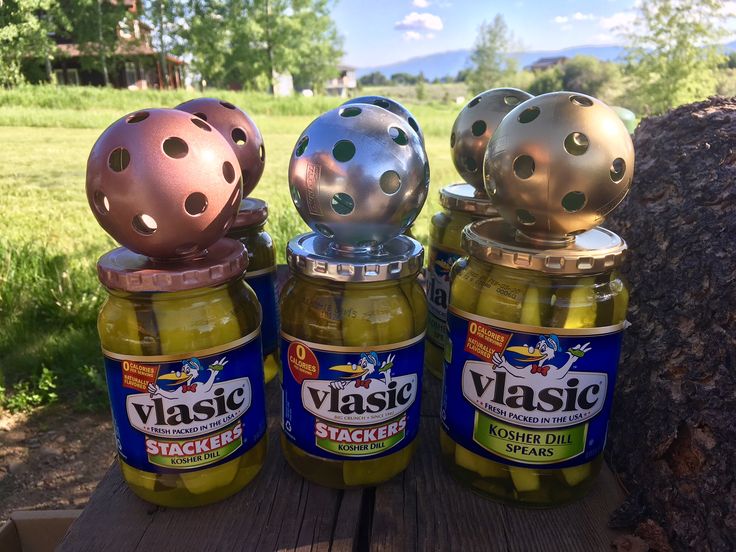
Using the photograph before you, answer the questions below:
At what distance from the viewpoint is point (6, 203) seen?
16.6 ft

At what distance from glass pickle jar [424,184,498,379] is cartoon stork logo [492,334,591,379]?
44 centimetres

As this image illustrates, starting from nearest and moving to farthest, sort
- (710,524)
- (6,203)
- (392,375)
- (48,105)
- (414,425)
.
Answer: (710,524) → (392,375) → (414,425) → (6,203) → (48,105)

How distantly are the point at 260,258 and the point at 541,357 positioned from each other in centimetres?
87

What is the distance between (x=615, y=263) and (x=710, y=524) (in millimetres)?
552

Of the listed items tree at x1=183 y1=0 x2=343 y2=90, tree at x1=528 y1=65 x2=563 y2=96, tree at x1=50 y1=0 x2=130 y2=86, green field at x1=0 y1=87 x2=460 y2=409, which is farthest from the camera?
tree at x1=528 y1=65 x2=563 y2=96

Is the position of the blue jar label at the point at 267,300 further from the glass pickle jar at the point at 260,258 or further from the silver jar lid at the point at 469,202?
the silver jar lid at the point at 469,202

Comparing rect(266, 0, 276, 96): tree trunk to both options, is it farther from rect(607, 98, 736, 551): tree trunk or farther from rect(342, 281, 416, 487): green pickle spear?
rect(342, 281, 416, 487): green pickle spear

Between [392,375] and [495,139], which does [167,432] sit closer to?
[392,375]

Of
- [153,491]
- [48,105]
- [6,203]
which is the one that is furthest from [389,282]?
[48,105]

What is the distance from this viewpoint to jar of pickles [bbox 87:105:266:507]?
1072 mm

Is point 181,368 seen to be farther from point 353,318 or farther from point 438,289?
point 438,289

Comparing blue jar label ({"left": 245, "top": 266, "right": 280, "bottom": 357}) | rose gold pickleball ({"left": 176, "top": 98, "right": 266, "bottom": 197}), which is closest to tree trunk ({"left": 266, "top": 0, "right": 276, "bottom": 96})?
rose gold pickleball ({"left": 176, "top": 98, "right": 266, "bottom": 197})

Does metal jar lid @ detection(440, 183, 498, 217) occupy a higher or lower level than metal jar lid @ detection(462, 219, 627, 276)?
higher

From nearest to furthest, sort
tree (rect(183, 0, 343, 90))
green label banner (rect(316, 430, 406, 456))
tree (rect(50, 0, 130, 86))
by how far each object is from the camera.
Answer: green label banner (rect(316, 430, 406, 456)) → tree (rect(50, 0, 130, 86)) → tree (rect(183, 0, 343, 90))
